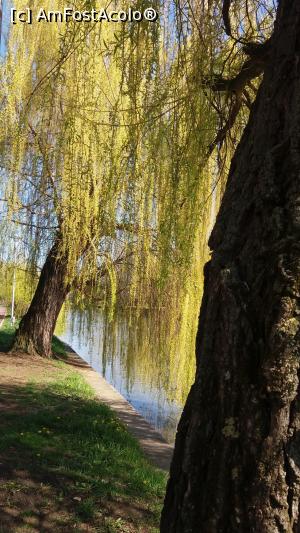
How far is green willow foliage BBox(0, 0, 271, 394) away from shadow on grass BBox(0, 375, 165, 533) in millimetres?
1451

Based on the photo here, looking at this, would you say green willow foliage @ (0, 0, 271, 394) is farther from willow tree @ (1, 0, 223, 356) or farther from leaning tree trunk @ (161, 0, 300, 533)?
leaning tree trunk @ (161, 0, 300, 533)

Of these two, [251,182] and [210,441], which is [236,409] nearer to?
[210,441]

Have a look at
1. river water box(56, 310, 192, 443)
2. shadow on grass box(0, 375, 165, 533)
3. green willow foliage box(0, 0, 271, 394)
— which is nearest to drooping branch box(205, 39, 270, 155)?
green willow foliage box(0, 0, 271, 394)

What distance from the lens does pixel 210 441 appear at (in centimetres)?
158

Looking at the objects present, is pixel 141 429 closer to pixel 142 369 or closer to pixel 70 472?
pixel 142 369

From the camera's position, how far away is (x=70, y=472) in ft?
13.0

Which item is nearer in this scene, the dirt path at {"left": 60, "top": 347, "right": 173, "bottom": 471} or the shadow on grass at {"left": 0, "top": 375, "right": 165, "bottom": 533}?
the shadow on grass at {"left": 0, "top": 375, "right": 165, "bottom": 533}

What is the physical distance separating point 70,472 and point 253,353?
281 cm

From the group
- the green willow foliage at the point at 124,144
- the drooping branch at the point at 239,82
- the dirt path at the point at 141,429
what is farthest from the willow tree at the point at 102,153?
the dirt path at the point at 141,429

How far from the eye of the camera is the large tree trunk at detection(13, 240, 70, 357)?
32.6 feet

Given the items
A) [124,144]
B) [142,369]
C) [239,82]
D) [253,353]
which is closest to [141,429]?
[142,369]

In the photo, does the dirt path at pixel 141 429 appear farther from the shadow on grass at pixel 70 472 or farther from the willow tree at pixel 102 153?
the willow tree at pixel 102 153

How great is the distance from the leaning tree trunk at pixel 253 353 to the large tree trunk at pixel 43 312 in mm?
8085

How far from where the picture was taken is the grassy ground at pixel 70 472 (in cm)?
323
